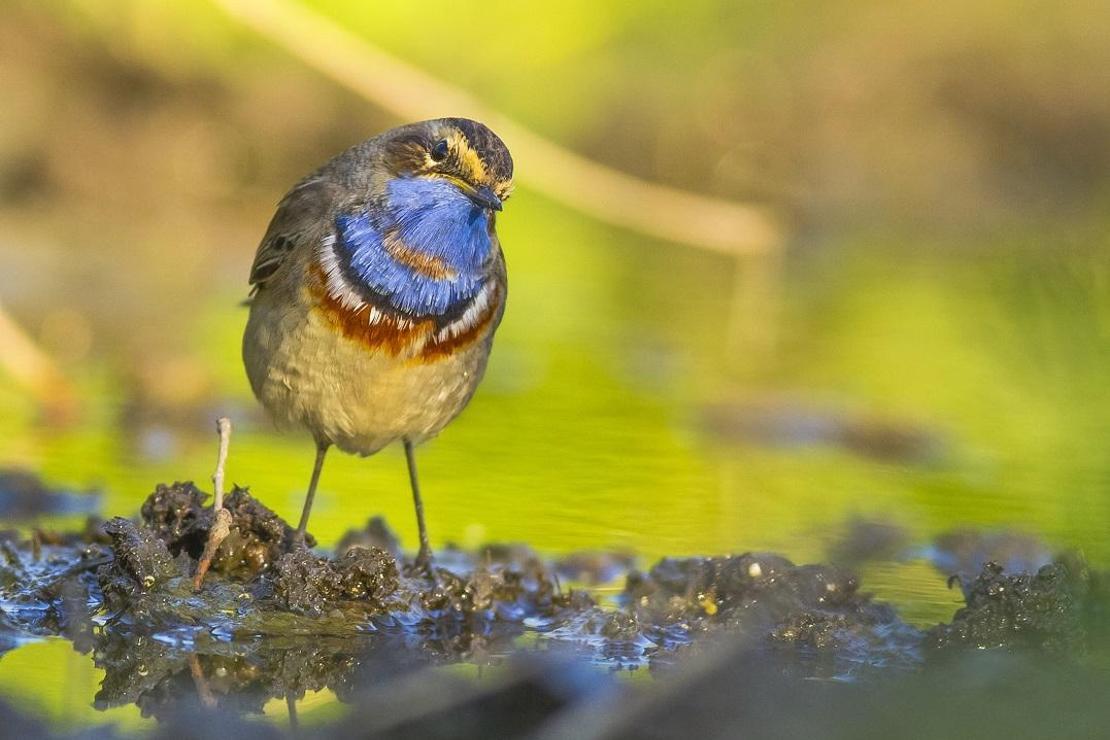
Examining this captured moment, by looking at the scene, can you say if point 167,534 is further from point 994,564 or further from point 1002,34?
point 1002,34

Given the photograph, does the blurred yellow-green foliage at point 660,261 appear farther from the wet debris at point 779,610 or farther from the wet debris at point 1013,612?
the wet debris at point 779,610

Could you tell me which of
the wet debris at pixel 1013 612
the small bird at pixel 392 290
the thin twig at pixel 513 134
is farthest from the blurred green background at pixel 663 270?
the small bird at pixel 392 290

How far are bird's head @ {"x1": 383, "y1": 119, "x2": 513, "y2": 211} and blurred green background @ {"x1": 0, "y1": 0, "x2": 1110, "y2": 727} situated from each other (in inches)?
46.3

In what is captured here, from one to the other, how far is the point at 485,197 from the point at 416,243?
0.82 feet

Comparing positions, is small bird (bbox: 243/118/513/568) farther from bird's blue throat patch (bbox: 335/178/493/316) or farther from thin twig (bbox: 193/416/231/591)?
thin twig (bbox: 193/416/231/591)

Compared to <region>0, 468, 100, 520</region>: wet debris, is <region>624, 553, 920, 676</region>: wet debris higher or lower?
lower

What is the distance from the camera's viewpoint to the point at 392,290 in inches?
198

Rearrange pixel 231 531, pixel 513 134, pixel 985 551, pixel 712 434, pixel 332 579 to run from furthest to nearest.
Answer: pixel 513 134 < pixel 712 434 < pixel 985 551 < pixel 231 531 < pixel 332 579

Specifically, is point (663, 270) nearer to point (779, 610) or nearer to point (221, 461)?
point (779, 610)

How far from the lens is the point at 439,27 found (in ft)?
47.2

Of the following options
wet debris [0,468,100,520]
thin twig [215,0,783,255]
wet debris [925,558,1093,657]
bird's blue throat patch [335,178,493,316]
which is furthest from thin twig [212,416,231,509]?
thin twig [215,0,783,255]

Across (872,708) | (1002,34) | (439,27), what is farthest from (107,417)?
(1002,34)

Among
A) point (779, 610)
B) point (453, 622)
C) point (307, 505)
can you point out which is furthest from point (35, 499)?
point (779, 610)

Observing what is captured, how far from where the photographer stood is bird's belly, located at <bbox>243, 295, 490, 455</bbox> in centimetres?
504
